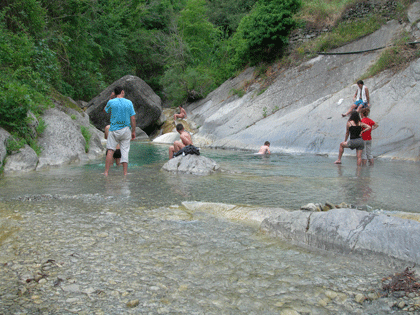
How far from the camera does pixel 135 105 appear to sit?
82.4 ft

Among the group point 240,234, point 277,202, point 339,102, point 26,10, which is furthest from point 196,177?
point 26,10

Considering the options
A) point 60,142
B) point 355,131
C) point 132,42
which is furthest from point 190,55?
point 355,131

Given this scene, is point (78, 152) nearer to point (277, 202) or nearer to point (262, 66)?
point (277, 202)

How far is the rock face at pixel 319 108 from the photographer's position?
42.2ft

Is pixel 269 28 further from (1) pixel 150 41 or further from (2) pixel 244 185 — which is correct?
(1) pixel 150 41

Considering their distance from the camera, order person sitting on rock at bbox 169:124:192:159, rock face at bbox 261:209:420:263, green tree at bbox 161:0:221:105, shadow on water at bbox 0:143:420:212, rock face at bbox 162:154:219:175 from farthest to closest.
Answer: green tree at bbox 161:0:221:105, person sitting on rock at bbox 169:124:192:159, rock face at bbox 162:154:219:175, shadow on water at bbox 0:143:420:212, rock face at bbox 261:209:420:263

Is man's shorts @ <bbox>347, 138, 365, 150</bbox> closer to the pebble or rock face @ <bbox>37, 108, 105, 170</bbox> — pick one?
the pebble

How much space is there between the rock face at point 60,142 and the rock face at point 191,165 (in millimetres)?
3231

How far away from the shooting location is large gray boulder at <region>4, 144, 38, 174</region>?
26.8 feet

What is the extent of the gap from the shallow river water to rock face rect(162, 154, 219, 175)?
280cm

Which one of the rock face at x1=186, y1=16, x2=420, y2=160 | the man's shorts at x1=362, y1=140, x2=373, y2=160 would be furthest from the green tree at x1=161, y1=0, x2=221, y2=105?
the man's shorts at x1=362, y1=140, x2=373, y2=160

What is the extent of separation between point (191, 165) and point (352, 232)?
5867 millimetres

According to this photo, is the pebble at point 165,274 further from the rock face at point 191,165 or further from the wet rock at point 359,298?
the rock face at point 191,165

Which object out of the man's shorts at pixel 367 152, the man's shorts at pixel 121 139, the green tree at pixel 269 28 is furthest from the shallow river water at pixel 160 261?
the green tree at pixel 269 28
